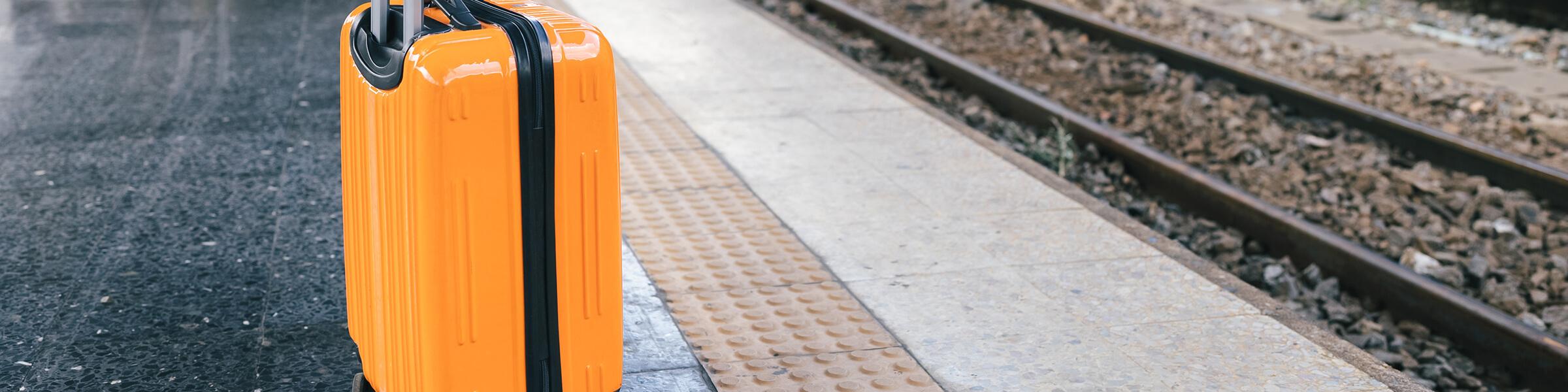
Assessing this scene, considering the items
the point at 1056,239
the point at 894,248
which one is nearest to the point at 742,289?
the point at 894,248

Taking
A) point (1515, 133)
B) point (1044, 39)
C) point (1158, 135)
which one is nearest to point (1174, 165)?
point (1158, 135)

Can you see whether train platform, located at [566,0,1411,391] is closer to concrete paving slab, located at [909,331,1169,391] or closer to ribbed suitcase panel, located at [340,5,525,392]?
concrete paving slab, located at [909,331,1169,391]

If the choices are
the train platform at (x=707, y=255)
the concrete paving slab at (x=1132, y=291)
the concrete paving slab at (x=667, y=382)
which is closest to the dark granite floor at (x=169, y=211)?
the train platform at (x=707, y=255)

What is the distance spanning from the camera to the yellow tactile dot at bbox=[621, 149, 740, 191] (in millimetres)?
Answer: 4773

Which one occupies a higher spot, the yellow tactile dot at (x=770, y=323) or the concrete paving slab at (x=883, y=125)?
the yellow tactile dot at (x=770, y=323)

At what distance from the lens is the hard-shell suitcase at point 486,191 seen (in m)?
2.12

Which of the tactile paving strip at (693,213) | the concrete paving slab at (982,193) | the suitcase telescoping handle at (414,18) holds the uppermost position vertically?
the suitcase telescoping handle at (414,18)

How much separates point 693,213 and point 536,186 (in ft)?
7.27

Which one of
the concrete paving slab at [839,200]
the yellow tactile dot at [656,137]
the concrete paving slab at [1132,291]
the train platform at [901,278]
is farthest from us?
the yellow tactile dot at [656,137]

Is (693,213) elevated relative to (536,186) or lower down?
lower down

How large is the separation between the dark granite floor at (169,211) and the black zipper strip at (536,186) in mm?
891

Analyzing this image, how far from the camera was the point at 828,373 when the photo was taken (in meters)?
3.09

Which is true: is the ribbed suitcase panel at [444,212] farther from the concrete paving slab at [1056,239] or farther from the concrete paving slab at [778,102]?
the concrete paving slab at [778,102]

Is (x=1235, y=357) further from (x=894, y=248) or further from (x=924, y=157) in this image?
(x=924, y=157)
